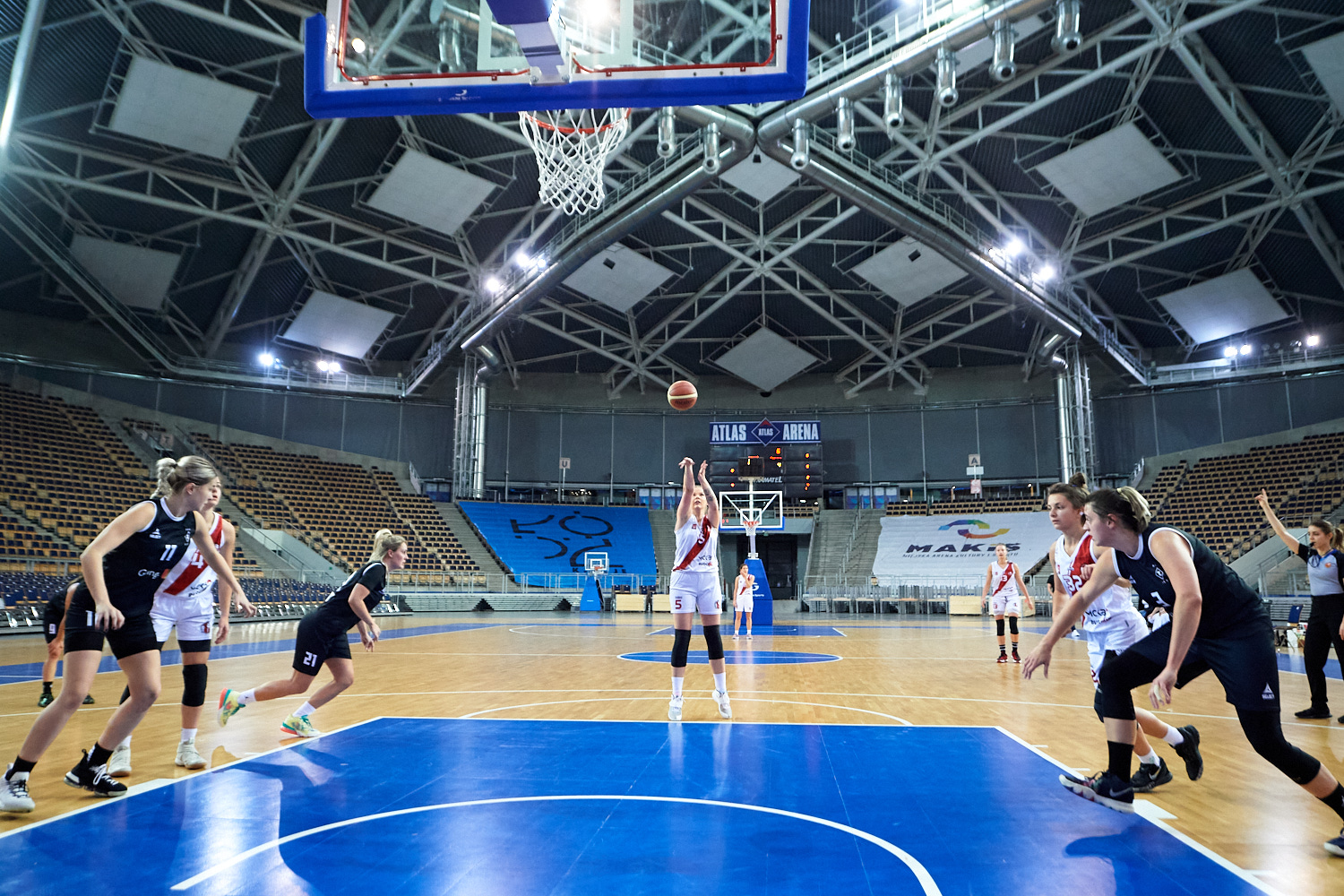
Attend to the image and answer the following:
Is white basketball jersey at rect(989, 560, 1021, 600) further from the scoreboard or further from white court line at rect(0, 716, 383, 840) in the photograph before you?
the scoreboard

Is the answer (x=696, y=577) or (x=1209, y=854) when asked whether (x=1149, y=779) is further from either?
(x=696, y=577)

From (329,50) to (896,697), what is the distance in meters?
8.03

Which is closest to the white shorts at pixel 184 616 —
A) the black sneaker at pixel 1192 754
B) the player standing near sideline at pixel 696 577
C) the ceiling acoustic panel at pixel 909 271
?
the player standing near sideline at pixel 696 577

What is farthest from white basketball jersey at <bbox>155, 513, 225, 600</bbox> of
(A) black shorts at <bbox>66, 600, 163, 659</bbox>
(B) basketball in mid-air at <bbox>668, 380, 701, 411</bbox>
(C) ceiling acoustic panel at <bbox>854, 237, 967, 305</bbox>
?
(C) ceiling acoustic panel at <bbox>854, 237, 967, 305</bbox>

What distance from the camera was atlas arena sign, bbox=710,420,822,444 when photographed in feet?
125

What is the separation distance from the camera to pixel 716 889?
303cm

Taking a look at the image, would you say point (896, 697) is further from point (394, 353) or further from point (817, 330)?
point (394, 353)

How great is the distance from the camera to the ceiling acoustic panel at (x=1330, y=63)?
19.6 m

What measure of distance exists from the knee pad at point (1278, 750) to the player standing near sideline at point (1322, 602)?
4563 mm

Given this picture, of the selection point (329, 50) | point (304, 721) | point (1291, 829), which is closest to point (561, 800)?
point (304, 721)

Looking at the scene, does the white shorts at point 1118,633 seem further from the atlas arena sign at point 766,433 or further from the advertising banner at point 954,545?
the atlas arena sign at point 766,433

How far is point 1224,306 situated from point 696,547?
105ft

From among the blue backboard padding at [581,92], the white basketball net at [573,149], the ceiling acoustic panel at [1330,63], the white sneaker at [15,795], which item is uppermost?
the ceiling acoustic panel at [1330,63]

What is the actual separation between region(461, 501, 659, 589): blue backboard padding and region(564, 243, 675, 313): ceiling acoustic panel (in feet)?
35.1
